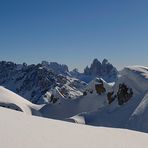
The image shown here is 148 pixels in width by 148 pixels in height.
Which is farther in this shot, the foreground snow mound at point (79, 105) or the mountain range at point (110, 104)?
the foreground snow mound at point (79, 105)

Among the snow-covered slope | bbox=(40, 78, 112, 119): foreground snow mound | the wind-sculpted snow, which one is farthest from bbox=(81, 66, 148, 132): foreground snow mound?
the snow-covered slope

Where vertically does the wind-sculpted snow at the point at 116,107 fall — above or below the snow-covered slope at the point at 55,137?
below

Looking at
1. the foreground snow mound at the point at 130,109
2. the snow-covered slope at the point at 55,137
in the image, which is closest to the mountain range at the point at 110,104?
the foreground snow mound at the point at 130,109

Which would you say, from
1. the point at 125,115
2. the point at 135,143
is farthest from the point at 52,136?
the point at 125,115

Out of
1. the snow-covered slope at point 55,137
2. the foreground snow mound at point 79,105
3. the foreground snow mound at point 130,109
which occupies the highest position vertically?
the snow-covered slope at point 55,137

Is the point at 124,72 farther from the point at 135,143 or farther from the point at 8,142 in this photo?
the point at 8,142

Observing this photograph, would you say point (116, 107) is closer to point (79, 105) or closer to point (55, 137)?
point (79, 105)

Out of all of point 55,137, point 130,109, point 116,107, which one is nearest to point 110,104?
point 116,107

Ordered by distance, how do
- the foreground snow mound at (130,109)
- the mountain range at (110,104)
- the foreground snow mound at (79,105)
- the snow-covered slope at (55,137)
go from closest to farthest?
the snow-covered slope at (55,137), the foreground snow mound at (130,109), the mountain range at (110,104), the foreground snow mound at (79,105)

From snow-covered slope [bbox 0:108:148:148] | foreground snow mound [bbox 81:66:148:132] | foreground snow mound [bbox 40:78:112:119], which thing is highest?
snow-covered slope [bbox 0:108:148:148]

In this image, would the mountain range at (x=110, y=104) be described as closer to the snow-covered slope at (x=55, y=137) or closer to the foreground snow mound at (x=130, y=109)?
the foreground snow mound at (x=130, y=109)

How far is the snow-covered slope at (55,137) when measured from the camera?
11057mm

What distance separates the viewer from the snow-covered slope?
1106 cm

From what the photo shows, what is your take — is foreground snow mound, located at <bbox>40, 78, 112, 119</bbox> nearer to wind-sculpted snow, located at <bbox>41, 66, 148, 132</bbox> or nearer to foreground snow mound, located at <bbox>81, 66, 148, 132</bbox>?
wind-sculpted snow, located at <bbox>41, 66, 148, 132</bbox>
